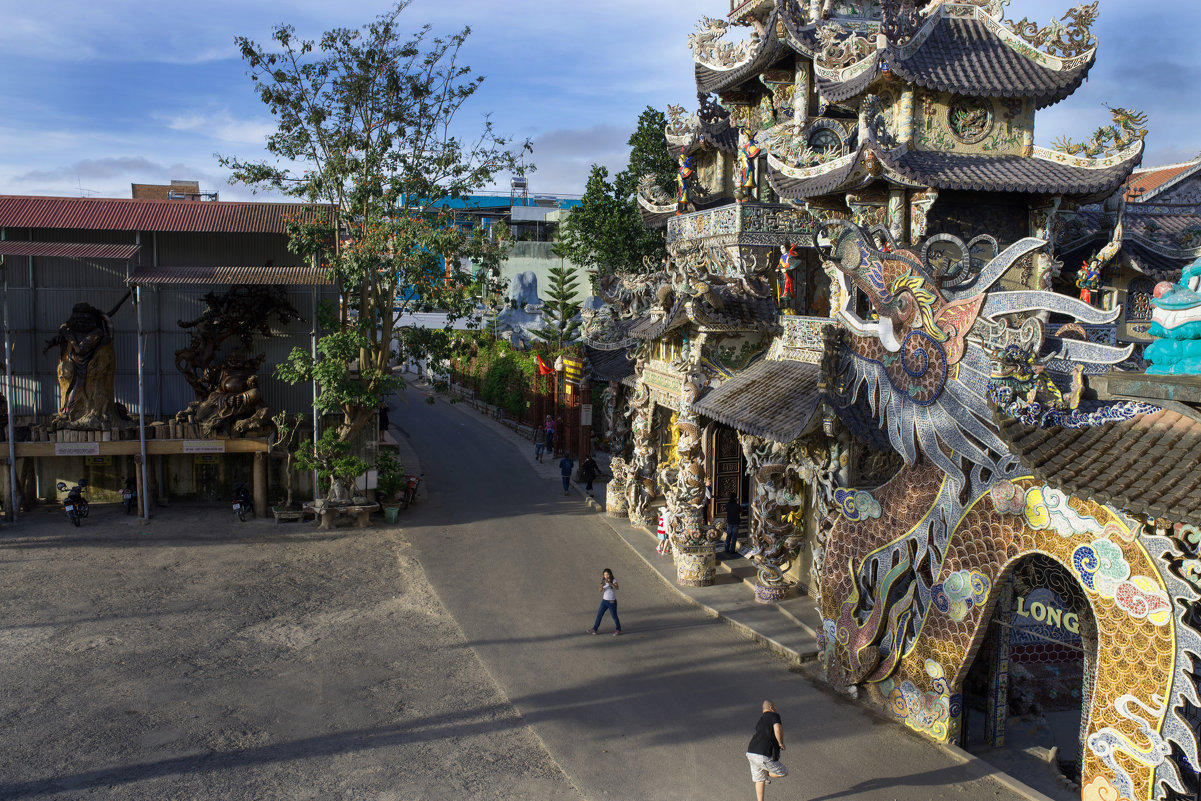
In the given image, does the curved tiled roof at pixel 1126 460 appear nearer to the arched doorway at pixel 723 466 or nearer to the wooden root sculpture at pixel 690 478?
the wooden root sculpture at pixel 690 478

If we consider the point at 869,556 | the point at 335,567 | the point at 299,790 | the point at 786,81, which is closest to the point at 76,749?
the point at 299,790

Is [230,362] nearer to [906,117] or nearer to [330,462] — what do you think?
[330,462]

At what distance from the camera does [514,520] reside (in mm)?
23828

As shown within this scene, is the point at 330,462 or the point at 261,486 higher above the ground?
the point at 330,462

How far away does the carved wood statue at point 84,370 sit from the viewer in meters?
22.3

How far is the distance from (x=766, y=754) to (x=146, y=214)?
21.3 meters

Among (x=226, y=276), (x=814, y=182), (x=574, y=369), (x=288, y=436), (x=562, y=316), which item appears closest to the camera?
(x=814, y=182)

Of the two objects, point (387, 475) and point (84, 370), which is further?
point (387, 475)

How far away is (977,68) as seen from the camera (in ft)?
57.2

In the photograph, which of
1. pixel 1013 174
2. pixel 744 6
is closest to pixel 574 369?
pixel 744 6

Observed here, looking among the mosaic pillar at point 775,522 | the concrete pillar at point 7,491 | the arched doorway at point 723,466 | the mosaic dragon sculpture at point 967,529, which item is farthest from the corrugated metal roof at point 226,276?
the mosaic dragon sculpture at point 967,529

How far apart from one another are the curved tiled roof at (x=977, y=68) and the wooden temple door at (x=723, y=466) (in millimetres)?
8937

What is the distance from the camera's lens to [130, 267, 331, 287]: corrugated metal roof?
862 inches

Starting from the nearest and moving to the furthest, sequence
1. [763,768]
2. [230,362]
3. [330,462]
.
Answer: [763,768] < [330,462] < [230,362]
